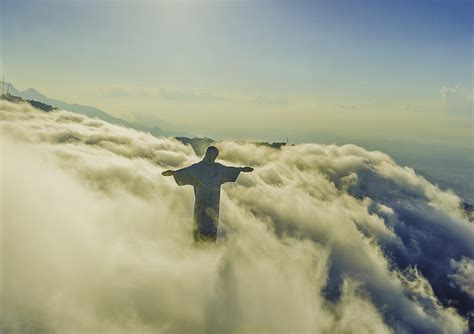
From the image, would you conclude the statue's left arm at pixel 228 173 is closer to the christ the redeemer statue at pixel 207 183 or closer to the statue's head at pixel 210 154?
the christ the redeemer statue at pixel 207 183

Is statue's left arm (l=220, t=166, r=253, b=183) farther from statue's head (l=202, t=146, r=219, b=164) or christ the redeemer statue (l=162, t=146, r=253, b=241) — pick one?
statue's head (l=202, t=146, r=219, b=164)

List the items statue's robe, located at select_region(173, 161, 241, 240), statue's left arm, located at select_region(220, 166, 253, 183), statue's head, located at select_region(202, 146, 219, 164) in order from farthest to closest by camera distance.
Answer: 1. statue's left arm, located at select_region(220, 166, 253, 183)
2. statue's robe, located at select_region(173, 161, 241, 240)
3. statue's head, located at select_region(202, 146, 219, 164)

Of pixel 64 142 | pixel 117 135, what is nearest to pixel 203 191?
pixel 64 142

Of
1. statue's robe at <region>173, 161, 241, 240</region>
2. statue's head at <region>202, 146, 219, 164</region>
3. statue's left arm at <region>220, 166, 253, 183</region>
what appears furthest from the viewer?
statue's left arm at <region>220, 166, 253, 183</region>

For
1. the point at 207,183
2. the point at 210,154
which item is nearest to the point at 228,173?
the point at 207,183

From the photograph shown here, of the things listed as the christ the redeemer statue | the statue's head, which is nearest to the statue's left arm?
the christ the redeemer statue

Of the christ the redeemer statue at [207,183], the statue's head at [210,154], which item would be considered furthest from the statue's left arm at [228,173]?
the statue's head at [210,154]

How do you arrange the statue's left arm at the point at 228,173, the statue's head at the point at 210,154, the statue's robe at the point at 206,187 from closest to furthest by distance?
the statue's head at the point at 210,154, the statue's robe at the point at 206,187, the statue's left arm at the point at 228,173
